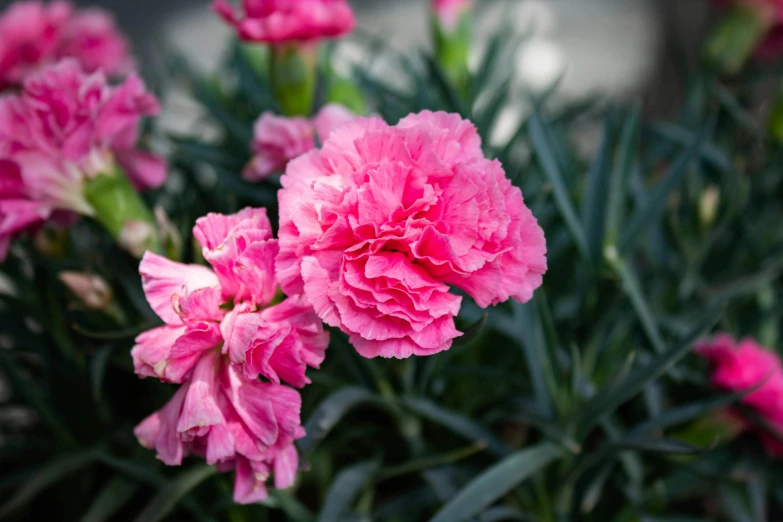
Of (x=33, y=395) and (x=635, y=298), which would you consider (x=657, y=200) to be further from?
(x=33, y=395)

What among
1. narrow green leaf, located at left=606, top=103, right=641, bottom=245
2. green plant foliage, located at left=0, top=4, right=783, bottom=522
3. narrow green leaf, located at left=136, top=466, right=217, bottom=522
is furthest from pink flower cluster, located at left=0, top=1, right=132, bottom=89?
narrow green leaf, located at left=606, top=103, right=641, bottom=245

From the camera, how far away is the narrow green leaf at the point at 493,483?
377 mm

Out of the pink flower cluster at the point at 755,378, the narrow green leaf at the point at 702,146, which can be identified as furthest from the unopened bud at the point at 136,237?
the narrow green leaf at the point at 702,146

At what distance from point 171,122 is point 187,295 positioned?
1.57 metres

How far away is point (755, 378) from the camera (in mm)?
500

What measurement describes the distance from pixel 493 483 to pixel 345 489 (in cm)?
11

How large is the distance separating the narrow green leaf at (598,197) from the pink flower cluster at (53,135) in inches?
14.1

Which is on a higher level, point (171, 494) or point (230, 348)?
point (230, 348)

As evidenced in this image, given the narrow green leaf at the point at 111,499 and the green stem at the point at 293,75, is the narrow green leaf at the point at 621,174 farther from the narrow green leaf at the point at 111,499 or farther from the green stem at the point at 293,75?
the narrow green leaf at the point at 111,499

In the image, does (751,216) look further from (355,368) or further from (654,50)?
(654,50)

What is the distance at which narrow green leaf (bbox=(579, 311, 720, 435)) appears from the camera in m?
0.41

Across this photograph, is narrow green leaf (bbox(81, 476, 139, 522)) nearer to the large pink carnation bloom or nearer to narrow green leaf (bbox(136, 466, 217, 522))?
narrow green leaf (bbox(136, 466, 217, 522))

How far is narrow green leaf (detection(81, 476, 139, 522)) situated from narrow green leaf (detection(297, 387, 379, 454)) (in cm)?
21

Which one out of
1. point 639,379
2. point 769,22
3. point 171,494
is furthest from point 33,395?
point 769,22
